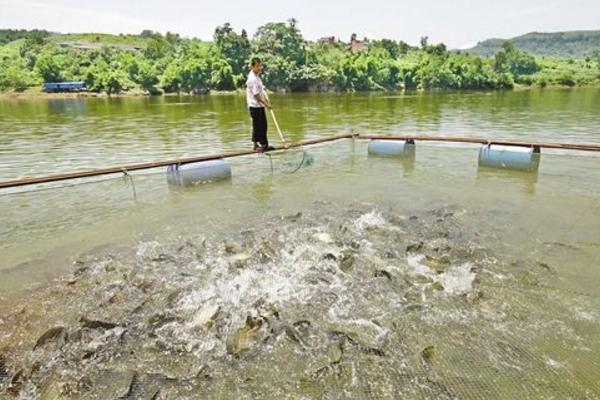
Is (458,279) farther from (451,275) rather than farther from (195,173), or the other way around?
(195,173)

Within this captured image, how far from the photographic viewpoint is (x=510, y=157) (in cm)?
1239

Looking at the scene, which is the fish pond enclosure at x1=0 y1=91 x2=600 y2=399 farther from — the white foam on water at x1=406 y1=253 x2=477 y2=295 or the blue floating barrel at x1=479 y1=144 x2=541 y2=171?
the blue floating barrel at x1=479 y1=144 x2=541 y2=171

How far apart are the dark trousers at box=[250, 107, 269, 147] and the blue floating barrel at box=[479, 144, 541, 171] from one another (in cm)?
682

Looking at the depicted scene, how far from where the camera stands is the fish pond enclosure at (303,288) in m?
4.20

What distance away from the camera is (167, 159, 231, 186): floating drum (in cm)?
1116

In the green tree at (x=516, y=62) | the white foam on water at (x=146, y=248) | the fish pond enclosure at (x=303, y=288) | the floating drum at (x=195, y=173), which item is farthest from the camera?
the green tree at (x=516, y=62)

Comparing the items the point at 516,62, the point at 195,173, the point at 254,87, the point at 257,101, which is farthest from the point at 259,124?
the point at 516,62

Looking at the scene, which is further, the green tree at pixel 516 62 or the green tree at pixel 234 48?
the green tree at pixel 516 62

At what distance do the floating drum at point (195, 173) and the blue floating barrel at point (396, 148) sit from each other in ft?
19.3

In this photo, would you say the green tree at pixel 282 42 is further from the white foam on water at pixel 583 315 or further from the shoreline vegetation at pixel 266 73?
the white foam on water at pixel 583 315

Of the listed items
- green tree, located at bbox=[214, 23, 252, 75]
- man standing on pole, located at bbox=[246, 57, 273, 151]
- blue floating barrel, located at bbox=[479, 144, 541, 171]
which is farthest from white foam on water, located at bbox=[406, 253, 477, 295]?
green tree, located at bbox=[214, 23, 252, 75]

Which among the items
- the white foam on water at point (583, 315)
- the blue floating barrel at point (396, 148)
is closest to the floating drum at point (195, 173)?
the blue floating barrel at point (396, 148)

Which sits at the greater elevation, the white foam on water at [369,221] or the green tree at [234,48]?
the green tree at [234,48]

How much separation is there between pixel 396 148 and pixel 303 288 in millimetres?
9692
